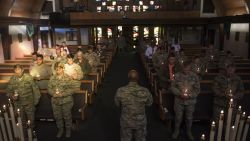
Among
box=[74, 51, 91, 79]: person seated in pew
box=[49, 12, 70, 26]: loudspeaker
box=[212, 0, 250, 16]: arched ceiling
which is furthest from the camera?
box=[49, 12, 70, 26]: loudspeaker

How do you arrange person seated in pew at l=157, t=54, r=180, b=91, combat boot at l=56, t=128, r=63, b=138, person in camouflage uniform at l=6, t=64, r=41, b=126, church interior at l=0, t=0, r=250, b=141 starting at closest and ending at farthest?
church interior at l=0, t=0, r=250, b=141 → person in camouflage uniform at l=6, t=64, r=41, b=126 → combat boot at l=56, t=128, r=63, b=138 → person seated in pew at l=157, t=54, r=180, b=91

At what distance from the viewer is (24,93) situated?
21.0ft

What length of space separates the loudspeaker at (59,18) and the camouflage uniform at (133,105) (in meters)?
16.3

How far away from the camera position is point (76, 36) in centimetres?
2442

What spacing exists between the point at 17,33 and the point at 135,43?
1465 cm

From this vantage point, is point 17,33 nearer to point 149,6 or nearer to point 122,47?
point 122,47

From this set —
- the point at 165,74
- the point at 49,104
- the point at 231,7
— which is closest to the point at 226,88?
the point at 165,74

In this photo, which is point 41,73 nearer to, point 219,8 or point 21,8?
point 21,8

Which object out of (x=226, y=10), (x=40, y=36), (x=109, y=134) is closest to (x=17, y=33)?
(x=40, y=36)

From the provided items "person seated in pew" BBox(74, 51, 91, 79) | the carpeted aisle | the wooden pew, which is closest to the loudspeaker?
the carpeted aisle

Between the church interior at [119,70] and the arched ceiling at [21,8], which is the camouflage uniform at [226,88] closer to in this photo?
the church interior at [119,70]

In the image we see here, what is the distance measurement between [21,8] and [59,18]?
9.19 feet

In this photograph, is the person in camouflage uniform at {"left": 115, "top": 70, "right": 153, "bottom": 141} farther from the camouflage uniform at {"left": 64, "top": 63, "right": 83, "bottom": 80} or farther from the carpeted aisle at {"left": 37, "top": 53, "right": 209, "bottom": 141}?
the camouflage uniform at {"left": 64, "top": 63, "right": 83, "bottom": 80}

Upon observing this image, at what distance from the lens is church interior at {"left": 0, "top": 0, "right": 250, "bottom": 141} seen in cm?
600
